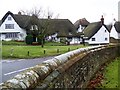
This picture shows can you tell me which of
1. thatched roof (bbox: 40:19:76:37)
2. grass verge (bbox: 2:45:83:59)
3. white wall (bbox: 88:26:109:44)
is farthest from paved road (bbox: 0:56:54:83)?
white wall (bbox: 88:26:109:44)

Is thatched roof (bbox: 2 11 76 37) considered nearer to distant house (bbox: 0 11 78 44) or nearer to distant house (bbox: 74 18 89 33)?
distant house (bbox: 0 11 78 44)

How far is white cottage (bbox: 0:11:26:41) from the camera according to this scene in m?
80.6

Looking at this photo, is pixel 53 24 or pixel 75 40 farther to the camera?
pixel 75 40

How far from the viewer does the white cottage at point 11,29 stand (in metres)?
80.6

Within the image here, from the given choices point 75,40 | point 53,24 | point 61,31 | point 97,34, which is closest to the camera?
point 97,34

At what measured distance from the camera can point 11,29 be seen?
81.8 metres

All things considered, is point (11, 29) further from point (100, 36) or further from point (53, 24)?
point (100, 36)

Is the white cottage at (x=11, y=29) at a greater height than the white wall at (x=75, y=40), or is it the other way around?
the white cottage at (x=11, y=29)

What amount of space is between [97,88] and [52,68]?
6365 millimetres

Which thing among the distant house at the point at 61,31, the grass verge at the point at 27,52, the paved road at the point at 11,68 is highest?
the distant house at the point at 61,31

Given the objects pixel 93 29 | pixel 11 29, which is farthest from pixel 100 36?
pixel 11 29

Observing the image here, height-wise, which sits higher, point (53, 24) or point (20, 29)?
point (53, 24)

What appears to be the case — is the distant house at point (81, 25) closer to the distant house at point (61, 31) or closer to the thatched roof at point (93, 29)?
the distant house at point (61, 31)

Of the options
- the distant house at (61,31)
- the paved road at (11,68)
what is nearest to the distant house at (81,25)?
the distant house at (61,31)
